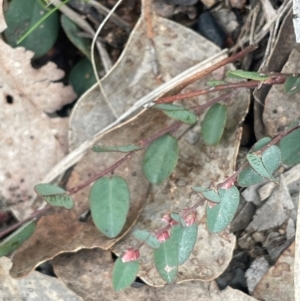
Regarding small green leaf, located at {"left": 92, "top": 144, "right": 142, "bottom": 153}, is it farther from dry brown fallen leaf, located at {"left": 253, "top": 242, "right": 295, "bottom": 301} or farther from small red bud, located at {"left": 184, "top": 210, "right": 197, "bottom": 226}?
dry brown fallen leaf, located at {"left": 253, "top": 242, "right": 295, "bottom": 301}

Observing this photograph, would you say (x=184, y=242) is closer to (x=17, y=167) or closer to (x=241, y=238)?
(x=241, y=238)

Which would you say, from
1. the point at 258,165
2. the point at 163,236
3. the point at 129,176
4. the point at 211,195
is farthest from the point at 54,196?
the point at 258,165

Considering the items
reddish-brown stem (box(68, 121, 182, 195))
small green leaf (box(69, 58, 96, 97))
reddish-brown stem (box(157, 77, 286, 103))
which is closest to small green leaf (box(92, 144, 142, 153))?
reddish-brown stem (box(68, 121, 182, 195))

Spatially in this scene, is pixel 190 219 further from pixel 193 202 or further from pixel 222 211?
pixel 193 202

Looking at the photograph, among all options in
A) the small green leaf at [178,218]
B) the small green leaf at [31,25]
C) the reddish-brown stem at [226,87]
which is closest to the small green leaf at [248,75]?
the reddish-brown stem at [226,87]

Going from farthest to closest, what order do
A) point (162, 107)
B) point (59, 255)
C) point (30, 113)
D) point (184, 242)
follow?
1. point (30, 113)
2. point (59, 255)
3. point (162, 107)
4. point (184, 242)

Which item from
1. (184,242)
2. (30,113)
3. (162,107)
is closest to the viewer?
(184,242)

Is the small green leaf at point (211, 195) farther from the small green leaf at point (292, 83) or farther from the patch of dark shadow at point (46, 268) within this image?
the patch of dark shadow at point (46, 268)

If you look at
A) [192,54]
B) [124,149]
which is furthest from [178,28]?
[124,149]
